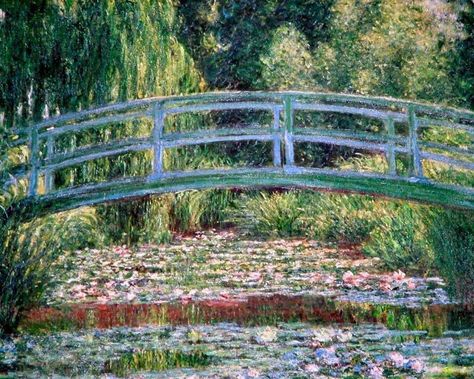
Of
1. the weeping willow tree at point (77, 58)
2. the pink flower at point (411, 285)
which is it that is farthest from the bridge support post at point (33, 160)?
the pink flower at point (411, 285)

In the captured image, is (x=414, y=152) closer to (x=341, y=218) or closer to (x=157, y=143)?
(x=157, y=143)

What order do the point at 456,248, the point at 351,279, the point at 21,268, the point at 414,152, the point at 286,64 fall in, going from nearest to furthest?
the point at 21,268, the point at 456,248, the point at 414,152, the point at 351,279, the point at 286,64

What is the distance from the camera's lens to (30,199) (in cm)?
966

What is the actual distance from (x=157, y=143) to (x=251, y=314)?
2.11 metres

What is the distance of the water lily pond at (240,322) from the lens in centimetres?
689

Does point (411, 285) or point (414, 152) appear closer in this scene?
point (414, 152)

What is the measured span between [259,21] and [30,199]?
11.5 m

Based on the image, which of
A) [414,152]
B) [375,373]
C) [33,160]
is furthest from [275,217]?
[375,373]

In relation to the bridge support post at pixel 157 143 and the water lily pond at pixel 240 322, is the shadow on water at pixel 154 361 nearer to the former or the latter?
the water lily pond at pixel 240 322

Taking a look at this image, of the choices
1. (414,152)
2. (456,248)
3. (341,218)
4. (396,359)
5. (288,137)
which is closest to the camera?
(396,359)

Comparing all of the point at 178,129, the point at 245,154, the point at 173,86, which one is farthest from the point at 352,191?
the point at 245,154

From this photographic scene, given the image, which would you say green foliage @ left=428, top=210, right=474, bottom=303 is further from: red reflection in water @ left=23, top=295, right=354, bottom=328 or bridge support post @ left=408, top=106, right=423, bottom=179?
red reflection in water @ left=23, top=295, right=354, bottom=328

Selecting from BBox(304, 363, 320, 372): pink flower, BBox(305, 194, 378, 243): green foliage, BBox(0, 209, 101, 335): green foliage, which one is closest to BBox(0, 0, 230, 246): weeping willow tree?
BBox(0, 209, 101, 335): green foliage

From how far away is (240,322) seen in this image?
8.55 m
